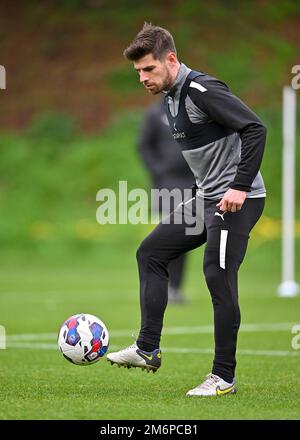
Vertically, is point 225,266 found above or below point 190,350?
above

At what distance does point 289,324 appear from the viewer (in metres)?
9.53

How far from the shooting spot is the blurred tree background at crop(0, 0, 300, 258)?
2002 cm

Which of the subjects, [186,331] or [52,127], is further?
[52,127]

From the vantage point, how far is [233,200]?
5336 mm

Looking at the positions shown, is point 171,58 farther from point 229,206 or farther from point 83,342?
point 83,342

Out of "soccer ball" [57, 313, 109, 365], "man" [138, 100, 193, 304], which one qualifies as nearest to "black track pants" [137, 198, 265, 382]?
"soccer ball" [57, 313, 109, 365]

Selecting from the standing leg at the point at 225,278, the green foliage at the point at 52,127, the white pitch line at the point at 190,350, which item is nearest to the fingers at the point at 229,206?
the standing leg at the point at 225,278

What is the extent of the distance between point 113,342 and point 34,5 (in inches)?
683

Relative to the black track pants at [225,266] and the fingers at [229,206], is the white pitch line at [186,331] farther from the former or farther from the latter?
the fingers at [229,206]

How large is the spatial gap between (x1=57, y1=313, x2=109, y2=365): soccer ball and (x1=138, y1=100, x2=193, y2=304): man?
5758 mm

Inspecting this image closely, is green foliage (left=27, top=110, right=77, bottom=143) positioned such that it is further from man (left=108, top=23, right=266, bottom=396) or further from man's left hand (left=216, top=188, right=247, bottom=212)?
man's left hand (left=216, top=188, right=247, bottom=212)

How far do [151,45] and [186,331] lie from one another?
4010mm

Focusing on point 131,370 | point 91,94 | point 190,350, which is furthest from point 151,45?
point 91,94
